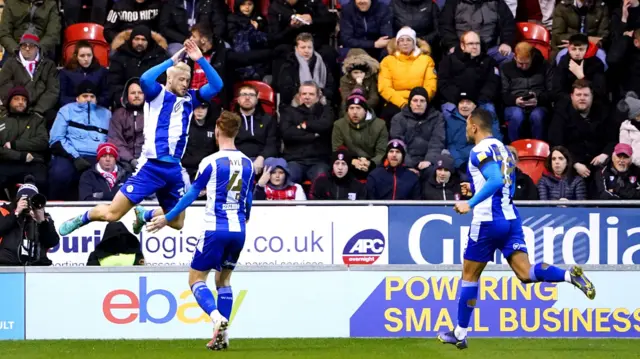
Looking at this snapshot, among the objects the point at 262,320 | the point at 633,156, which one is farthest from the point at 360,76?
the point at 262,320

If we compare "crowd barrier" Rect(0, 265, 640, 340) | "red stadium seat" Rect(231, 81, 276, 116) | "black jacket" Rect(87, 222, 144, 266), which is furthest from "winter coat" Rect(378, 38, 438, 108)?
"black jacket" Rect(87, 222, 144, 266)

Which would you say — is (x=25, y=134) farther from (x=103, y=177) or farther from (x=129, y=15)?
(x=129, y=15)

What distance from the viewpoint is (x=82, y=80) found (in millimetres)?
17984

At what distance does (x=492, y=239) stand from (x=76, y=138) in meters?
7.61

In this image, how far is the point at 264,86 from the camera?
18.7 metres

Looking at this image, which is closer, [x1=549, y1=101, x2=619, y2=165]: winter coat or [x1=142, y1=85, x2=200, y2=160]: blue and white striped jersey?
[x1=142, y1=85, x2=200, y2=160]: blue and white striped jersey

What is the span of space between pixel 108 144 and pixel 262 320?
3.77 m

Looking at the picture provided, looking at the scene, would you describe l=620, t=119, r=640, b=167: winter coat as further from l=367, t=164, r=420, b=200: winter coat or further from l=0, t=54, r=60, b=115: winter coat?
l=0, t=54, r=60, b=115: winter coat

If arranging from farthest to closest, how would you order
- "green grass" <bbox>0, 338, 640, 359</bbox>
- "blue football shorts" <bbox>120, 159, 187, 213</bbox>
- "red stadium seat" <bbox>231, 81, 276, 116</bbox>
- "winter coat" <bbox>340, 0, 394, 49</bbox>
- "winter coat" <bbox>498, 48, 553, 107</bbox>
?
"winter coat" <bbox>340, 0, 394, 49</bbox>
"red stadium seat" <bbox>231, 81, 276, 116</bbox>
"winter coat" <bbox>498, 48, 553, 107</bbox>
"blue football shorts" <bbox>120, 159, 187, 213</bbox>
"green grass" <bbox>0, 338, 640, 359</bbox>

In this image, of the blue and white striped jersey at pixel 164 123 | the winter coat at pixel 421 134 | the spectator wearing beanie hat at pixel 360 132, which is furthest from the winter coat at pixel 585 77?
the blue and white striped jersey at pixel 164 123

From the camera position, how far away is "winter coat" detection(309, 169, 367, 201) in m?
16.2

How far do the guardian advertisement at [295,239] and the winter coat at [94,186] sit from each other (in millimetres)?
828

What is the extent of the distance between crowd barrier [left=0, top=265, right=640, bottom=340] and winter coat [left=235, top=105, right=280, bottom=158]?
3.48 meters

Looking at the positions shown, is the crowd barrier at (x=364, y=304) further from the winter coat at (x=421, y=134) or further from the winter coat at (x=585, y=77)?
the winter coat at (x=585, y=77)
